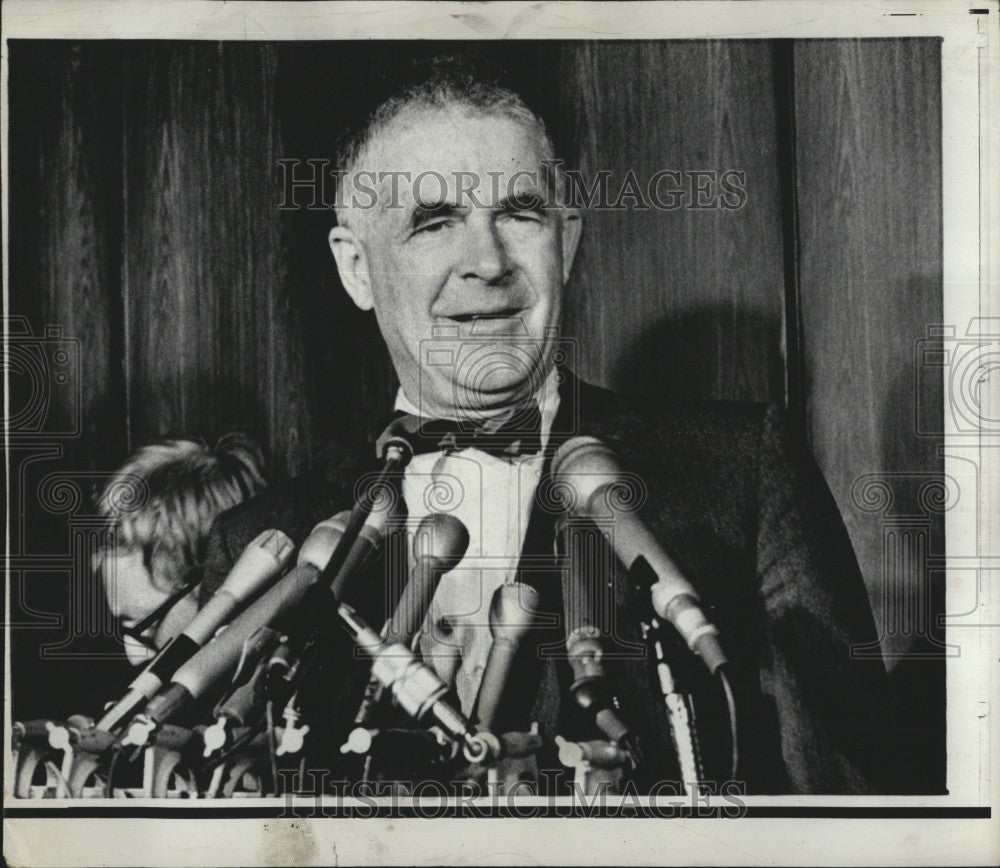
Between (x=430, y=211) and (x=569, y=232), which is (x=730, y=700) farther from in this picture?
(x=430, y=211)

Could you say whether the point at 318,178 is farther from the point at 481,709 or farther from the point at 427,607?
the point at 481,709

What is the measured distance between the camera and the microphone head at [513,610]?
1.56 m

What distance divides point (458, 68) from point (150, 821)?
1236mm

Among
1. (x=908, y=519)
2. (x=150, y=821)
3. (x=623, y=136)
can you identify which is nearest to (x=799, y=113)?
(x=623, y=136)

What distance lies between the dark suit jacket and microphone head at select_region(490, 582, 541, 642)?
5cm

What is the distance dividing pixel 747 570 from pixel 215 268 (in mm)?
933

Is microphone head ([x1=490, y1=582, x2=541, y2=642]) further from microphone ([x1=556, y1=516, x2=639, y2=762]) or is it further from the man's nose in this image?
the man's nose

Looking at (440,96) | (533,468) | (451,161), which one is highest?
(440,96)

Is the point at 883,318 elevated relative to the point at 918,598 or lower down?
elevated

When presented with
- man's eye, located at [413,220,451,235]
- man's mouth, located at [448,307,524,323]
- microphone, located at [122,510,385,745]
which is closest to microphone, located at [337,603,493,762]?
microphone, located at [122,510,385,745]

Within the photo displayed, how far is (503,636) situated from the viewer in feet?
5.10

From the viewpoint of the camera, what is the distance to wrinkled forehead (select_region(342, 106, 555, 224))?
157 cm

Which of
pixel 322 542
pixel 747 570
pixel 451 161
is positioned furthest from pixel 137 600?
pixel 747 570

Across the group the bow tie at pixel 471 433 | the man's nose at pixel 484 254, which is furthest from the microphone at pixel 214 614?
the man's nose at pixel 484 254
